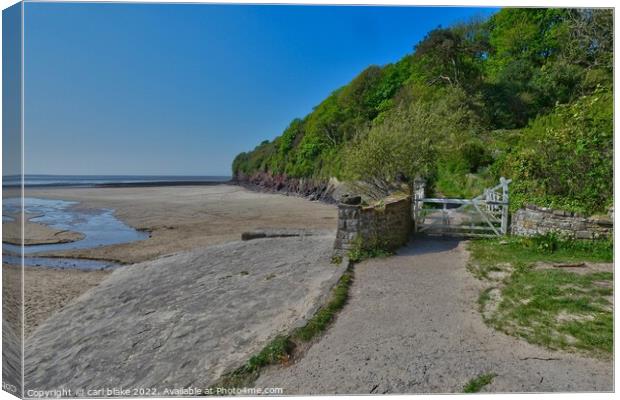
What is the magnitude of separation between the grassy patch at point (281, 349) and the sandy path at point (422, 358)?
0.36 feet

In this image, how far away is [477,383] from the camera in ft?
9.46

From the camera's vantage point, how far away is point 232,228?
1408 centimetres

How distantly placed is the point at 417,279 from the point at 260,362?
11.6ft

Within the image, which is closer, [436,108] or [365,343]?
[365,343]

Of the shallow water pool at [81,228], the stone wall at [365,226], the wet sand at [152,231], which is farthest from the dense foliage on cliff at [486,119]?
the shallow water pool at [81,228]

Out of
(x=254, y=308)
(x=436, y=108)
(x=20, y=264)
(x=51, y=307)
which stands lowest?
(x=51, y=307)

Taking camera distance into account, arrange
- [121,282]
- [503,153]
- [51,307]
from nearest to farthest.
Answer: [51,307] → [121,282] → [503,153]

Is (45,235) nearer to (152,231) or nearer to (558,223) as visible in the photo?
(152,231)

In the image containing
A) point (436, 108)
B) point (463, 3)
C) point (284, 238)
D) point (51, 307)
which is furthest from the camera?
point (436, 108)

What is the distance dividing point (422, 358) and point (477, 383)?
516mm

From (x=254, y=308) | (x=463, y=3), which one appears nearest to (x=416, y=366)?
(x=254, y=308)

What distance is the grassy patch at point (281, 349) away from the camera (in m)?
3.16

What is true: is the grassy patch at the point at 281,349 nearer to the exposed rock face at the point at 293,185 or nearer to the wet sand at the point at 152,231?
the wet sand at the point at 152,231

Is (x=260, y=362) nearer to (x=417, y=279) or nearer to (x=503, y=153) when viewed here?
(x=417, y=279)
